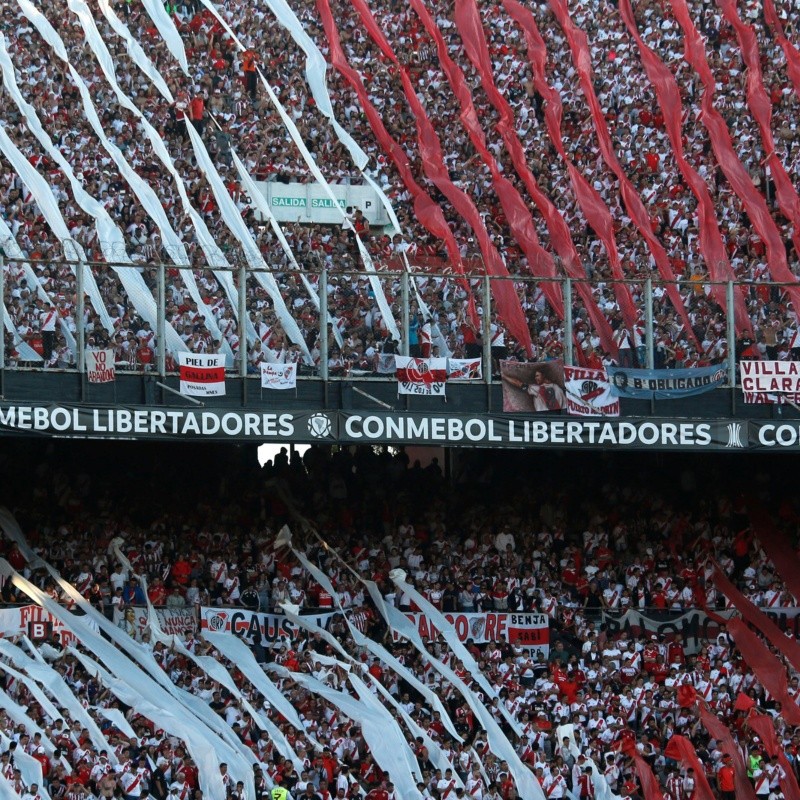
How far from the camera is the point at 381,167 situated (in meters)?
38.5

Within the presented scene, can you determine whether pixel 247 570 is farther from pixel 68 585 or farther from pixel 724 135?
pixel 724 135

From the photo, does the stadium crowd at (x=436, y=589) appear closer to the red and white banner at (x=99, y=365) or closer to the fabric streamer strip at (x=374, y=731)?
the fabric streamer strip at (x=374, y=731)

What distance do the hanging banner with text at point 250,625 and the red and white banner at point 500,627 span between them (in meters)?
2.01

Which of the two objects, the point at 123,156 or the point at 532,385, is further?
the point at 123,156

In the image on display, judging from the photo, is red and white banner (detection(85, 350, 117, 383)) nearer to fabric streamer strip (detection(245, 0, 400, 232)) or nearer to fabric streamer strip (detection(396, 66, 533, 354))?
fabric streamer strip (detection(396, 66, 533, 354))

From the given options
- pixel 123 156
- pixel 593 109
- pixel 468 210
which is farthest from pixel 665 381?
pixel 123 156

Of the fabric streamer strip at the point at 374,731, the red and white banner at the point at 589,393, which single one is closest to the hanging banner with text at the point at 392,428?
the red and white banner at the point at 589,393

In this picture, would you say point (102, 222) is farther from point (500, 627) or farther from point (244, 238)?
point (500, 627)

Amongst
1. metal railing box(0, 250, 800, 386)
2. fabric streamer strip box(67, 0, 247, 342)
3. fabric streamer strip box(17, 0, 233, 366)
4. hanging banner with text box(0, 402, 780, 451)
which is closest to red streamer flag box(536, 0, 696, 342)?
metal railing box(0, 250, 800, 386)

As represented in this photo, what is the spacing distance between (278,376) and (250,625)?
4126mm

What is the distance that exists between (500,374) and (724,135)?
9280 millimetres

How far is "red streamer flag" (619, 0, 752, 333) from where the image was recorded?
35562mm

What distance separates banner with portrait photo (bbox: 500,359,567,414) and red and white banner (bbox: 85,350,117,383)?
244 inches

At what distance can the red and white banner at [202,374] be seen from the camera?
30484 millimetres
